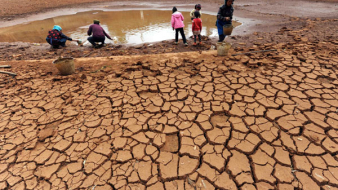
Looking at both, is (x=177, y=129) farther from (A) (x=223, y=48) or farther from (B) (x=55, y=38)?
(B) (x=55, y=38)

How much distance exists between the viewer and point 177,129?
2299 millimetres

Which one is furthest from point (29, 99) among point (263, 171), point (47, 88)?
point (263, 171)

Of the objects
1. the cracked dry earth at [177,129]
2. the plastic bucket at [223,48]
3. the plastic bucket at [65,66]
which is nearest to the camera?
the cracked dry earth at [177,129]

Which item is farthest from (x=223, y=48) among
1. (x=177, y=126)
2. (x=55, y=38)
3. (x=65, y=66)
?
(x=55, y=38)

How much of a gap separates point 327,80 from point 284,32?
157 inches

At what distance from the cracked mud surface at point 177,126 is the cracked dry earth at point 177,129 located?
12mm

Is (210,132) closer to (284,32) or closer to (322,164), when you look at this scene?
(322,164)

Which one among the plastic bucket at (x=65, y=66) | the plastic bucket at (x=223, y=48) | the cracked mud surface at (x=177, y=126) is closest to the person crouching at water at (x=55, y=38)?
the cracked mud surface at (x=177, y=126)

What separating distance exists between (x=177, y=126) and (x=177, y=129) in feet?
0.19

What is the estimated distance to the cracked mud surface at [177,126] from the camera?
5.77 feet

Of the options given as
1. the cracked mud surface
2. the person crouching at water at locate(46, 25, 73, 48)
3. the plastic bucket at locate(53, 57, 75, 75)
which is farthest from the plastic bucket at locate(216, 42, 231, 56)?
the person crouching at water at locate(46, 25, 73, 48)

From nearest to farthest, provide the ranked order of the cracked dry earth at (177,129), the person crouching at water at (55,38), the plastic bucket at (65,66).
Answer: the cracked dry earth at (177,129)
the plastic bucket at (65,66)
the person crouching at water at (55,38)

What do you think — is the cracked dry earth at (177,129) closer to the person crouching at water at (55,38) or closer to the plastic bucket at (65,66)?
the plastic bucket at (65,66)

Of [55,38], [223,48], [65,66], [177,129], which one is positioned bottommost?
[177,129]
